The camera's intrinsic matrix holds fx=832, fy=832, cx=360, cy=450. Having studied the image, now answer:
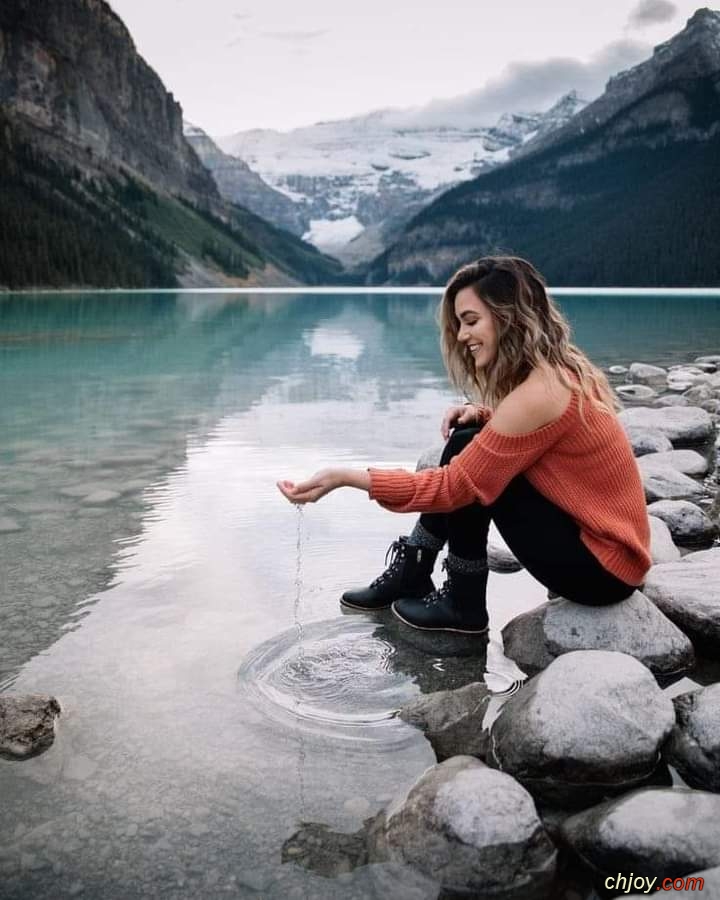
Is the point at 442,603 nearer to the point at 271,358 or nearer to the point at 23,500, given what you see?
the point at 23,500

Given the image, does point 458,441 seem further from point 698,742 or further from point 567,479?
point 698,742

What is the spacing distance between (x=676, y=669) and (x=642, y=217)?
165 metres

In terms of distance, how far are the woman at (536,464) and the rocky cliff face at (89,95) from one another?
139356mm

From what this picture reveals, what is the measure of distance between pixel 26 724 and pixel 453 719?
171cm

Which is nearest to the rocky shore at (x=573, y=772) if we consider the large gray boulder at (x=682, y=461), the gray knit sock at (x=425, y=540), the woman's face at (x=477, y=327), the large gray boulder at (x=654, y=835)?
the large gray boulder at (x=654, y=835)

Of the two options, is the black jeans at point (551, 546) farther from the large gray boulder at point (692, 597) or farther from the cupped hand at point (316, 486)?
the cupped hand at point (316, 486)

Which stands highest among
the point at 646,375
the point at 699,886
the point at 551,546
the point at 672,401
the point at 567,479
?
the point at 567,479

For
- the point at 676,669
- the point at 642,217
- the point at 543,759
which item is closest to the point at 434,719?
the point at 543,759

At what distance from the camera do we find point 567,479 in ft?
12.3

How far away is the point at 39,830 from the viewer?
9.02ft

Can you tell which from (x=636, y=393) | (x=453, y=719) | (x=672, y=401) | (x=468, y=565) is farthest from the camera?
→ (x=636, y=393)

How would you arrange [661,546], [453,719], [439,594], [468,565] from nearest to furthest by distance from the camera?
[453,719]
[468,565]
[439,594]
[661,546]

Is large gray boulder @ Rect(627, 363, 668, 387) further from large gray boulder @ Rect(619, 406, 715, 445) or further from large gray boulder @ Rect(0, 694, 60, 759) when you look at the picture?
large gray boulder @ Rect(0, 694, 60, 759)

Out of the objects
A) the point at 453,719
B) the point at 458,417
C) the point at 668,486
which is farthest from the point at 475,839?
the point at 668,486
